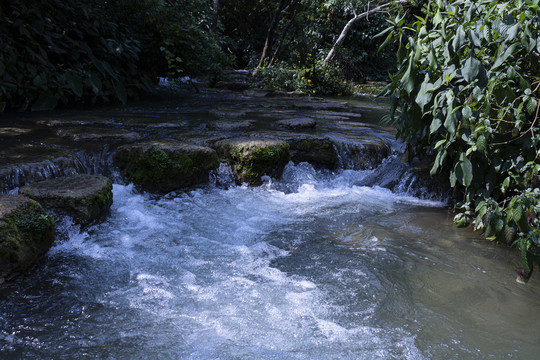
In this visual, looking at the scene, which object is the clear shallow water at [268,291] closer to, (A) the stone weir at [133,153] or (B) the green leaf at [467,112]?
(A) the stone weir at [133,153]

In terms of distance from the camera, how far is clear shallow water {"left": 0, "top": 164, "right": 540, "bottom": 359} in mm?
2264

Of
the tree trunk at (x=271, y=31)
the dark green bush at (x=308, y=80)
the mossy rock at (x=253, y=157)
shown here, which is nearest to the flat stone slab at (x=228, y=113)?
the mossy rock at (x=253, y=157)

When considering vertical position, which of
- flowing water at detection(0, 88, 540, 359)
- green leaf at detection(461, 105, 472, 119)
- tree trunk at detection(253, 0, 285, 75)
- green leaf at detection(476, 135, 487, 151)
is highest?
tree trunk at detection(253, 0, 285, 75)

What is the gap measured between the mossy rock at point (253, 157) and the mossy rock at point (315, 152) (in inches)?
19.4

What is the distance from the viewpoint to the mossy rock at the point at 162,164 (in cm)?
465

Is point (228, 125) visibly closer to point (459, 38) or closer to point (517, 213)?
point (459, 38)

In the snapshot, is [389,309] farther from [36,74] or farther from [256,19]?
[256,19]

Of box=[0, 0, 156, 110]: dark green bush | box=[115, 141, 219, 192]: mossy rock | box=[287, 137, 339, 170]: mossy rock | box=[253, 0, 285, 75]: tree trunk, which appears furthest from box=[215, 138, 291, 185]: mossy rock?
box=[253, 0, 285, 75]: tree trunk

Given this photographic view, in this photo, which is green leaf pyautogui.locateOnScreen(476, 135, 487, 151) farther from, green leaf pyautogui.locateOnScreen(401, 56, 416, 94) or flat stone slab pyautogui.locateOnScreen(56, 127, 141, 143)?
flat stone slab pyautogui.locateOnScreen(56, 127, 141, 143)

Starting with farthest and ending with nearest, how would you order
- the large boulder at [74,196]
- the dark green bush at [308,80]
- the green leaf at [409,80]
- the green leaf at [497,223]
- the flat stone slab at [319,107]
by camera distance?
the dark green bush at [308,80] → the flat stone slab at [319,107] → the large boulder at [74,196] → the green leaf at [409,80] → the green leaf at [497,223]

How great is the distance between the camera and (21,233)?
114 inches

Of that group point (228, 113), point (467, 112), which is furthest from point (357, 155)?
point (467, 112)

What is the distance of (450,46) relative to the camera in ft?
10.2

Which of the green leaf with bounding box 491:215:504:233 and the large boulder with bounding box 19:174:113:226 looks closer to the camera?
the green leaf with bounding box 491:215:504:233
